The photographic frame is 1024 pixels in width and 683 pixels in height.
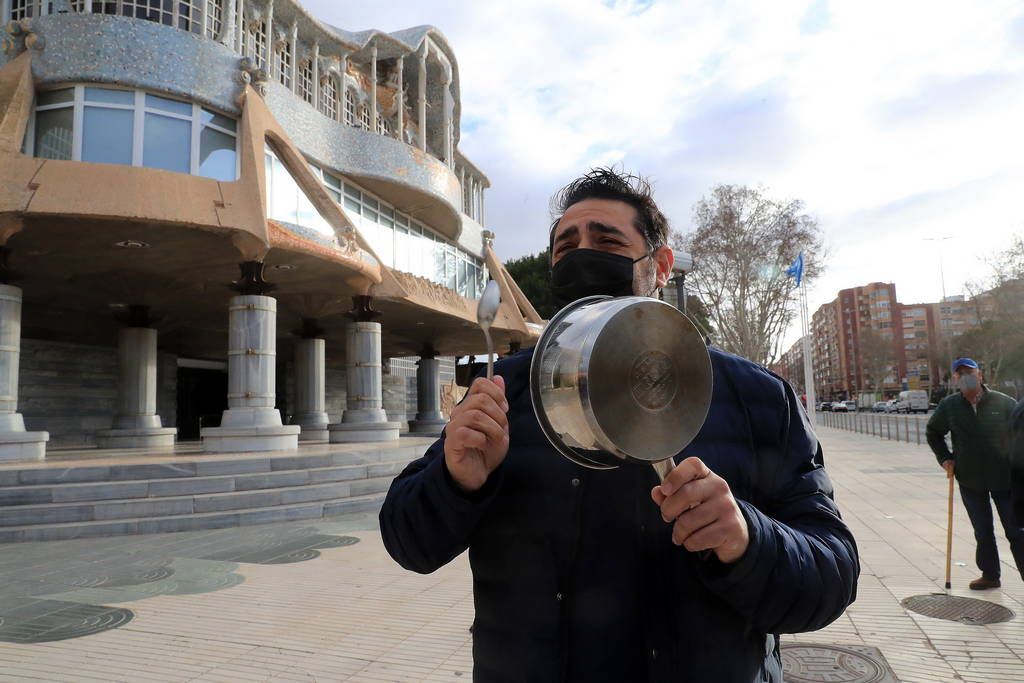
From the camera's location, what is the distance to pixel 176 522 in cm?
947

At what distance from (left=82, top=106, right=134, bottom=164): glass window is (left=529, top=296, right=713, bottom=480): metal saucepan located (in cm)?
1584

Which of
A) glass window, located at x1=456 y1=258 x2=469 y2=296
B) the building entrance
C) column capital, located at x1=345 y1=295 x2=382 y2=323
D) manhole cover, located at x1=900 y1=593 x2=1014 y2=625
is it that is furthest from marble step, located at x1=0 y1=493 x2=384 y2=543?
glass window, located at x1=456 y1=258 x2=469 y2=296

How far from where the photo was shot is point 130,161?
558 inches

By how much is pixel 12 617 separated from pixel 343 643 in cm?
290

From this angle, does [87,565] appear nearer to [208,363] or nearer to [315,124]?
[315,124]

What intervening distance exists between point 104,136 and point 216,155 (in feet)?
7.17

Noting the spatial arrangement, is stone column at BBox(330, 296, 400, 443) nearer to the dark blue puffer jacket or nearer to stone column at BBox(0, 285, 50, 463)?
stone column at BBox(0, 285, 50, 463)

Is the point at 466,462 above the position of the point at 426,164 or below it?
below

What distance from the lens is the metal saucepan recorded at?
113cm

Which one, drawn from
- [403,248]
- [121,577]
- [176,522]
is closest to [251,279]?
[176,522]

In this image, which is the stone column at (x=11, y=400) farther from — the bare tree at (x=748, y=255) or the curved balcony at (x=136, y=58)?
the bare tree at (x=748, y=255)

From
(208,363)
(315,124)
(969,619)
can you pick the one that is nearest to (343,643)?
(969,619)

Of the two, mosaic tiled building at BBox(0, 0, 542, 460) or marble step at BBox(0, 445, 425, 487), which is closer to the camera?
marble step at BBox(0, 445, 425, 487)

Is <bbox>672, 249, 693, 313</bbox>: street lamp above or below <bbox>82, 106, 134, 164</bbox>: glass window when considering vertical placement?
below
